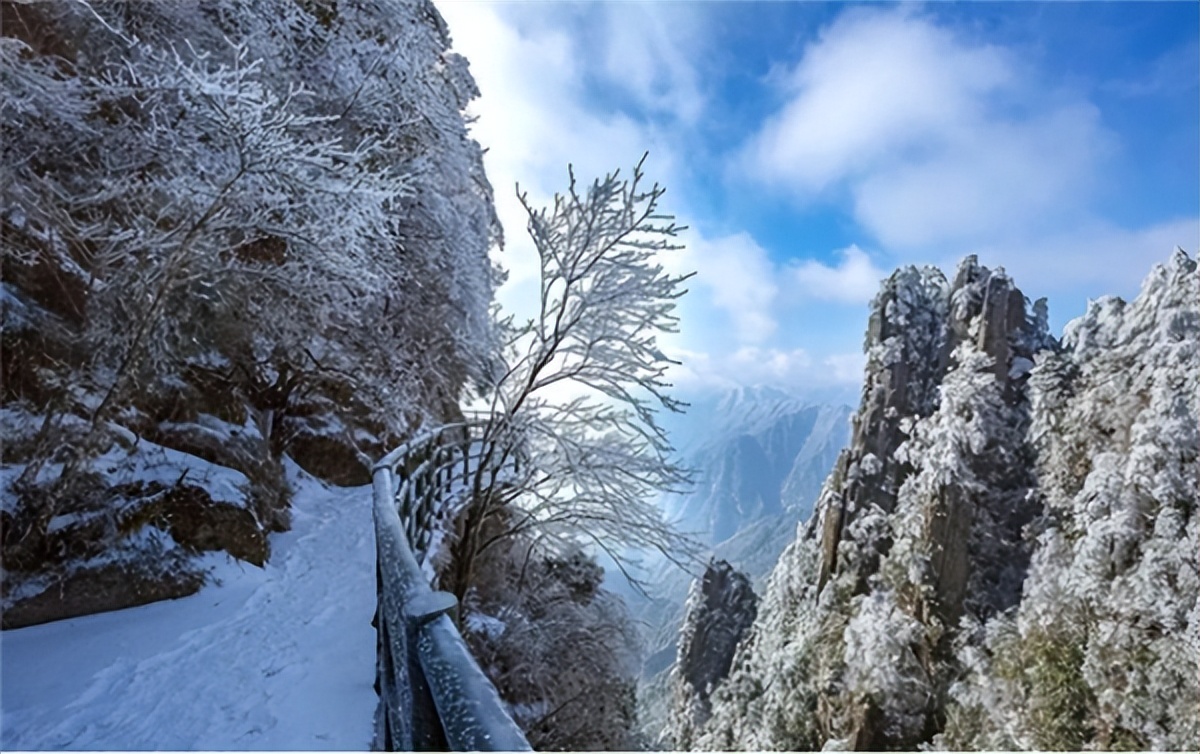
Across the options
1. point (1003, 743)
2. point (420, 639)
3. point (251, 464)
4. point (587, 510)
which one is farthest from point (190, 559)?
point (1003, 743)

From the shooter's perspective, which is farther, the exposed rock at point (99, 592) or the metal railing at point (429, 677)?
the exposed rock at point (99, 592)

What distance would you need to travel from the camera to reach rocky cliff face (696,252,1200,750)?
19.5 metres

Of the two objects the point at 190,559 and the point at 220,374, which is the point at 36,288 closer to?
the point at 220,374

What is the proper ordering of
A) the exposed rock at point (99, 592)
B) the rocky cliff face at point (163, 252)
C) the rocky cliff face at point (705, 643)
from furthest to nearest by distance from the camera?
the rocky cliff face at point (705, 643) → the rocky cliff face at point (163, 252) → the exposed rock at point (99, 592)

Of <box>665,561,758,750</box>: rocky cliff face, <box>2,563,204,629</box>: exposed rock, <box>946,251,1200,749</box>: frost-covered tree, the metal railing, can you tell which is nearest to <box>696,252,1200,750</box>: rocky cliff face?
<box>946,251,1200,749</box>: frost-covered tree

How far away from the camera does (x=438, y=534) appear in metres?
5.57

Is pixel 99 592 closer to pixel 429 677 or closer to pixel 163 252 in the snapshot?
pixel 163 252

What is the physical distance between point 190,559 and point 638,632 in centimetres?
560

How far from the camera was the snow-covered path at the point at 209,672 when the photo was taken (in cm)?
304

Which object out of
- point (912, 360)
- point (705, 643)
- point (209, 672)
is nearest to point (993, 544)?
point (912, 360)

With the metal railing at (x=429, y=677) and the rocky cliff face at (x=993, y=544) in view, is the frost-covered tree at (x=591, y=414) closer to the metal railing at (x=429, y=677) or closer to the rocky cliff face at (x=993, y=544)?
the metal railing at (x=429, y=677)

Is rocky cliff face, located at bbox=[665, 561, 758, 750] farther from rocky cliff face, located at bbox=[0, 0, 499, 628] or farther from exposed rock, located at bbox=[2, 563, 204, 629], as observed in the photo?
exposed rock, located at bbox=[2, 563, 204, 629]

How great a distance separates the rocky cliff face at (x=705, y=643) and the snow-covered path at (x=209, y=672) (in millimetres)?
42676

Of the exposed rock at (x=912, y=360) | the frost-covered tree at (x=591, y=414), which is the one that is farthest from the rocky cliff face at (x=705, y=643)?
the frost-covered tree at (x=591, y=414)
